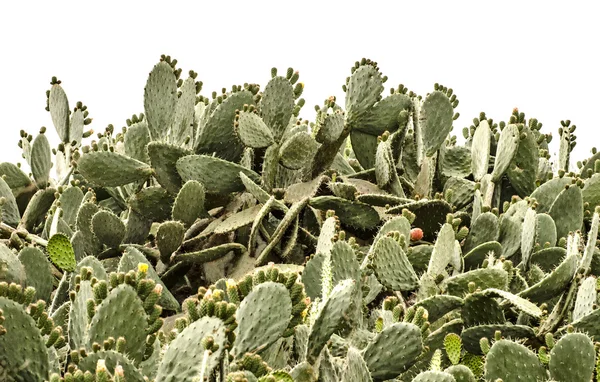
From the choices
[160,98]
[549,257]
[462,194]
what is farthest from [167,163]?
[549,257]

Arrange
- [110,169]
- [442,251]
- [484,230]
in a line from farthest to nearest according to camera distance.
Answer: [110,169] < [484,230] < [442,251]

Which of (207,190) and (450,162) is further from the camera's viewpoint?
(450,162)

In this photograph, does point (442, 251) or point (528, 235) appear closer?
point (442, 251)

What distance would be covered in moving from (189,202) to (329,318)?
133 cm

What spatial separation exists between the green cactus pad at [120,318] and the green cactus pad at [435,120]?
6.95 feet

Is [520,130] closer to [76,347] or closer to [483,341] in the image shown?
[483,341]

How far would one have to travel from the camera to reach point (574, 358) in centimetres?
249

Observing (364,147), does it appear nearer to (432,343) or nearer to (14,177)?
(432,343)

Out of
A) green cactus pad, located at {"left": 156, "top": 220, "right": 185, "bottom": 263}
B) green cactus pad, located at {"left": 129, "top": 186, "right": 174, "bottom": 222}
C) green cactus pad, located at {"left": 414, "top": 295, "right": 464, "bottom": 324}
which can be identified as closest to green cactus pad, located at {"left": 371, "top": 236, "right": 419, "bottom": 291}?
green cactus pad, located at {"left": 414, "top": 295, "right": 464, "bottom": 324}

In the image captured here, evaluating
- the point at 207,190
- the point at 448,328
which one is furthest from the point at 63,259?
the point at 448,328

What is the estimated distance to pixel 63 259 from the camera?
316cm

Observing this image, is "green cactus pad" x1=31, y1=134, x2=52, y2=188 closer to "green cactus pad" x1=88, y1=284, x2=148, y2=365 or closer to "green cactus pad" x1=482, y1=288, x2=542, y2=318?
"green cactus pad" x1=88, y1=284, x2=148, y2=365

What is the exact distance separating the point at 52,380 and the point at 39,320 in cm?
40

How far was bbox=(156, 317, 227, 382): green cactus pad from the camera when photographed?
2.04m
